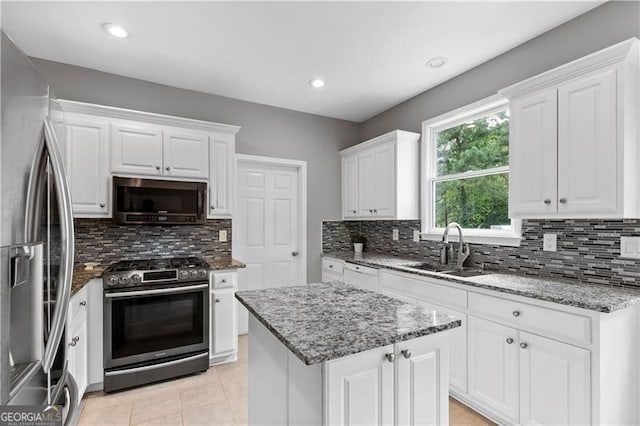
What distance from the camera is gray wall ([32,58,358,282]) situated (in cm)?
291

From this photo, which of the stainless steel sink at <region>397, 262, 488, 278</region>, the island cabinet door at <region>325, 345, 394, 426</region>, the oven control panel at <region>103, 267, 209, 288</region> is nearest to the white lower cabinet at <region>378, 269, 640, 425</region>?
the stainless steel sink at <region>397, 262, 488, 278</region>

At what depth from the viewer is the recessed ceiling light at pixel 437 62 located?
8.82ft

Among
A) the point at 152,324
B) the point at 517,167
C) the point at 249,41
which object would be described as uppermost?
the point at 249,41

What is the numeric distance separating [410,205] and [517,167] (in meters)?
1.29

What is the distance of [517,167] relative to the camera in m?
2.23

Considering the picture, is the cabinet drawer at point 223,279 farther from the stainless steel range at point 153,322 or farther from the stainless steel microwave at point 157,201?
the stainless steel microwave at point 157,201

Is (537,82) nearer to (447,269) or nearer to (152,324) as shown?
(447,269)

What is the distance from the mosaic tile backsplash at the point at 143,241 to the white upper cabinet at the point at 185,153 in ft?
2.00

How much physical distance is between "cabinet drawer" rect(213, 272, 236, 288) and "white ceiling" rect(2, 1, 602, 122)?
1897mm

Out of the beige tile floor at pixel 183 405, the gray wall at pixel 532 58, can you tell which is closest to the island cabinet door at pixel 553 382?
the beige tile floor at pixel 183 405

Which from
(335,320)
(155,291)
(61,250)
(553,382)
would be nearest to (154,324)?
(155,291)

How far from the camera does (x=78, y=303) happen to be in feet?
7.01

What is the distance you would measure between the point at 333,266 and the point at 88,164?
266 cm

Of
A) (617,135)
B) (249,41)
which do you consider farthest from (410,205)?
(249,41)
